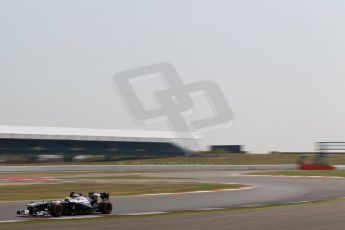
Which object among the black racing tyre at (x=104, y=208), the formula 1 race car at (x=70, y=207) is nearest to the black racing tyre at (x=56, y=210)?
the formula 1 race car at (x=70, y=207)

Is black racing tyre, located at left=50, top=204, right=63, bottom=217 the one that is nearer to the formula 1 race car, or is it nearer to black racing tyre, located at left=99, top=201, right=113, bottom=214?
the formula 1 race car

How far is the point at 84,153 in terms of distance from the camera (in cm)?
9169

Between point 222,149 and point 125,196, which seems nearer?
point 125,196

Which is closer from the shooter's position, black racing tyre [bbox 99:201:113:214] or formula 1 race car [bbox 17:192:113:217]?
formula 1 race car [bbox 17:192:113:217]

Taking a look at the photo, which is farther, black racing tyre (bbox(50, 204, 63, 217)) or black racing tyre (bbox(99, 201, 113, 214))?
black racing tyre (bbox(99, 201, 113, 214))

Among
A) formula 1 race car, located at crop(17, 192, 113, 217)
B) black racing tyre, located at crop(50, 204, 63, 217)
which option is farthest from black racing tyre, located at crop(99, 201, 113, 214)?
black racing tyre, located at crop(50, 204, 63, 217)

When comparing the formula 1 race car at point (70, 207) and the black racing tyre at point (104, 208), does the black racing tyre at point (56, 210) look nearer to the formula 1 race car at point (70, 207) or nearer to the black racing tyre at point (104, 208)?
the formula 1 race car at point (70, 207)

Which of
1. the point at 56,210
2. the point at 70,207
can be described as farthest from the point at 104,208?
the point at 56,210

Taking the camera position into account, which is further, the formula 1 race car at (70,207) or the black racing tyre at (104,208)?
the black racing tyre at (104,208)

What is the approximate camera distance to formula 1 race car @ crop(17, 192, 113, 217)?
1432 cm

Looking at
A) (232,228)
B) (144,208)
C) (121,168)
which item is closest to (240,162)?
(121,168)

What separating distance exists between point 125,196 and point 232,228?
36.6 feet

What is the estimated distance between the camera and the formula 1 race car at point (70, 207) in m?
14.3

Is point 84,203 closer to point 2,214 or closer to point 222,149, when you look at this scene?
point 2,214
